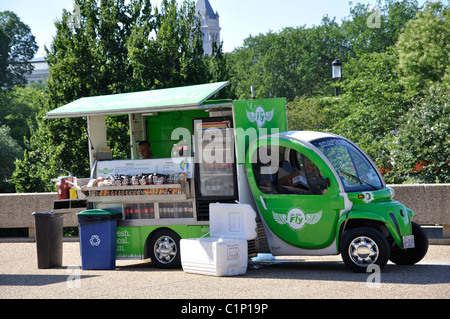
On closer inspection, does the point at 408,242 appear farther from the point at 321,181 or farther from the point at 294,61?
the point at 294,61

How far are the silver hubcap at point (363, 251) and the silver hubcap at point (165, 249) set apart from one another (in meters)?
2.92

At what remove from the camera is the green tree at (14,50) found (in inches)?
2640

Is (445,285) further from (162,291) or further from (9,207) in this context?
(9,207)

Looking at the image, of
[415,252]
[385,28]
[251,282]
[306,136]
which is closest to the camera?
[251,282]

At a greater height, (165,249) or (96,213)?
(96,213)

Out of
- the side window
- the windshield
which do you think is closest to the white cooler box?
the side window

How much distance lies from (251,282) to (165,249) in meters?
2.36

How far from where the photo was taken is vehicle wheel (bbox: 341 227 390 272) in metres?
8.71

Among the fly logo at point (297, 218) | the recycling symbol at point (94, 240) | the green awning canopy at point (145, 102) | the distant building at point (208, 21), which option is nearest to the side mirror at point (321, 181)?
the fly logo at point (297, 218)

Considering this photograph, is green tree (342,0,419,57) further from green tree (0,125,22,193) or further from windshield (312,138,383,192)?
windshield (312,138,383,192)

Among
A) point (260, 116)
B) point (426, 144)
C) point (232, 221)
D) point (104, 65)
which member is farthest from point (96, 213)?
point (104, 65)

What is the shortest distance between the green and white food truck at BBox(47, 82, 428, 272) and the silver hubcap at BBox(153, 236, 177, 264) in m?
0.02

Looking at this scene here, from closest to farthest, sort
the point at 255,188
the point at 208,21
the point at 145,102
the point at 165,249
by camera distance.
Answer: the point at 255,188, the point at 165,249, the point at 145,102, the point at 208,21

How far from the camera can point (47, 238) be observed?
36.8 ft
